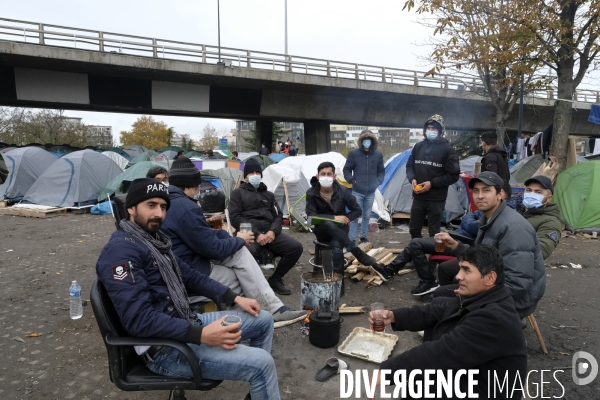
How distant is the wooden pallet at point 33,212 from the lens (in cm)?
1047

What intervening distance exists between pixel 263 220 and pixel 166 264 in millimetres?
2818

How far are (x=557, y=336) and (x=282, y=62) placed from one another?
1872 centimetres

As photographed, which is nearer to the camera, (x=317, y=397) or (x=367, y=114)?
(x=317, y=397)

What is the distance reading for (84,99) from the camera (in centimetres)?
1811

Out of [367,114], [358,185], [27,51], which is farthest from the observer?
[367,114]

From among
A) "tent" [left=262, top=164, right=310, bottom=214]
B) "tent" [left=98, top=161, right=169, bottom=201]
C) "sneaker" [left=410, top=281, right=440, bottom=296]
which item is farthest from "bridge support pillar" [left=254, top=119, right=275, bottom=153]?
"sneaker" [left=410, top=281, right=440, bottom=296]

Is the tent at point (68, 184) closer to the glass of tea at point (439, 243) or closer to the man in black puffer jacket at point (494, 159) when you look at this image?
the man in black puffer jacket at point (494, 159)

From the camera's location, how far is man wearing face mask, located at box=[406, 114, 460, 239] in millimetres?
5332


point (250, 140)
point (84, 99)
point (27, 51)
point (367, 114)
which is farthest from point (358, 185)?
point (250, 140)

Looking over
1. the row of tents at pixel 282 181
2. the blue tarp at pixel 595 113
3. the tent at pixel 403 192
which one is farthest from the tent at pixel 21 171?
the blue tarp at pixel 595 113

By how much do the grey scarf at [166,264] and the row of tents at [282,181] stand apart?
5.78 m

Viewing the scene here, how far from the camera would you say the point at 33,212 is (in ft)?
34.3

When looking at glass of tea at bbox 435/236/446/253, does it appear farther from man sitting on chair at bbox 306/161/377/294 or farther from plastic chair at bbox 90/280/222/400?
plastic chair at bbox 90/280/222/400

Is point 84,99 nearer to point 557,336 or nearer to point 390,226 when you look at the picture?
point 390,226
